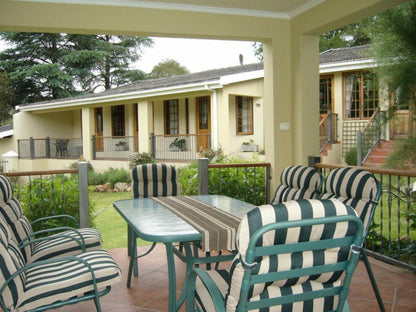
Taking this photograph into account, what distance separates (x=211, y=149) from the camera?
11711 mm

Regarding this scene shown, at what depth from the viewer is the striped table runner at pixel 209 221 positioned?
2461 mm

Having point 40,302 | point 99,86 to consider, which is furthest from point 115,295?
point 99,86

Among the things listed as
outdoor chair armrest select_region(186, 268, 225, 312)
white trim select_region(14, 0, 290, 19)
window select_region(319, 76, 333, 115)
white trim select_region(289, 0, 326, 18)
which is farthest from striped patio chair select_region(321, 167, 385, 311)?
window select_region(319, 76, 333, 115)

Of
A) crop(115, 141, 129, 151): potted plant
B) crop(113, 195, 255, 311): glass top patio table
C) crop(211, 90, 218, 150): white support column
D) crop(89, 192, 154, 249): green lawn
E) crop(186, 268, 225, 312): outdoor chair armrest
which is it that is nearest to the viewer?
crop(186, 268, 225, 312): outdoor chair armrest

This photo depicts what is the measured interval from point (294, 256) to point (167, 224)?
115 cm

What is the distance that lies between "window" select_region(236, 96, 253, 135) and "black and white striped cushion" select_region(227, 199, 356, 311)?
11207 millimetres

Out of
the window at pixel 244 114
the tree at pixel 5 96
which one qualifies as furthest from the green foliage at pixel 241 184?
the tree at pixel 5 96

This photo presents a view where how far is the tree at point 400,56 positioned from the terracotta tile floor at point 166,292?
249cm

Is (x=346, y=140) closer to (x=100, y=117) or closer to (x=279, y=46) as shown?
(x=279, y=46)

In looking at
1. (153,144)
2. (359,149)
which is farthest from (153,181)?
(153,144)

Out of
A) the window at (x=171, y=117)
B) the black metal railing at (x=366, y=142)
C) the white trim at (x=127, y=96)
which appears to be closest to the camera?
the black metal railing at (x=366, y=142)

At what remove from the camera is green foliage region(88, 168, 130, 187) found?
12.5 m

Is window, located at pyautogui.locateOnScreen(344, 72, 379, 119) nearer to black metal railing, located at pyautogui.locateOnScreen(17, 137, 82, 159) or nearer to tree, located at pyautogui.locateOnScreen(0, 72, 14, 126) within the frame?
black metal railing, located at pyautogui.locateOnScreen(17, 137, 82, 159)

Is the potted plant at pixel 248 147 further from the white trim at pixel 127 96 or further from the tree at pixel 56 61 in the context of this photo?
the tree at pixel 56 61
